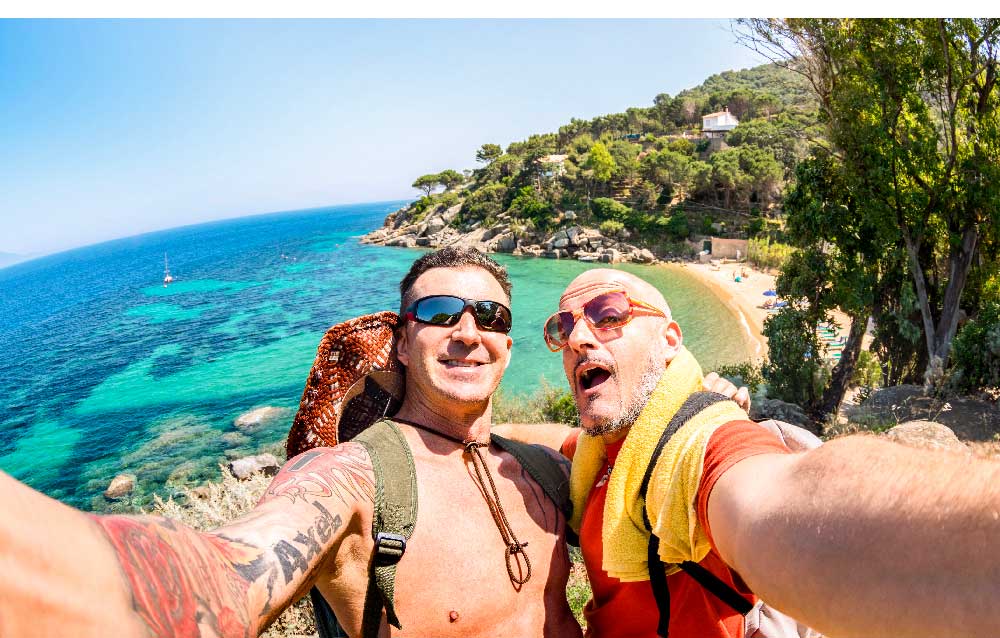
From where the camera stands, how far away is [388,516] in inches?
75.5

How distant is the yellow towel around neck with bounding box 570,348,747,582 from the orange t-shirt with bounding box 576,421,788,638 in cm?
7

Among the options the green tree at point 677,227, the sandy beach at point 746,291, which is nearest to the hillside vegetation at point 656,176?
the green tree at point 677,227

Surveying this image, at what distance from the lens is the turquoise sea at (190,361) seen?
1756 centimetres

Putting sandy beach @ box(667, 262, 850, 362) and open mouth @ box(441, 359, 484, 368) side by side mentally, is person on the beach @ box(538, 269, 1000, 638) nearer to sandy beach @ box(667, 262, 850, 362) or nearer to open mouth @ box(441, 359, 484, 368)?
open mouth @ box(441, 359, 484, 368)

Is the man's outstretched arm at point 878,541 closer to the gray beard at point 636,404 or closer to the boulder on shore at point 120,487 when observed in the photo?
the gray beard at point 636,404

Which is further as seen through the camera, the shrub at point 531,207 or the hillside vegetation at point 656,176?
the shrub at point 531,207

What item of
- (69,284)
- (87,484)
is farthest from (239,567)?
(69,284)

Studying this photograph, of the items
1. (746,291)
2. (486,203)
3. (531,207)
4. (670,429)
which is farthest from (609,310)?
(486,203)

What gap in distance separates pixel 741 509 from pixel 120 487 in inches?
733

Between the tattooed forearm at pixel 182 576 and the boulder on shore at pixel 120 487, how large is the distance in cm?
1722

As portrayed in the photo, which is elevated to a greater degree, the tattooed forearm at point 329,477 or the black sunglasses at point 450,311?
the black sunglasses at point 450,311

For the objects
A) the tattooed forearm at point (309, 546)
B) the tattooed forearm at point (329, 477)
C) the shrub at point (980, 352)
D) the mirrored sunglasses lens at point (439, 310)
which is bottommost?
the shrub at point (980, 352)

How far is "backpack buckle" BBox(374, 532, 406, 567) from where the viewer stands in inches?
71.7

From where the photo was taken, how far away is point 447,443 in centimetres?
250
